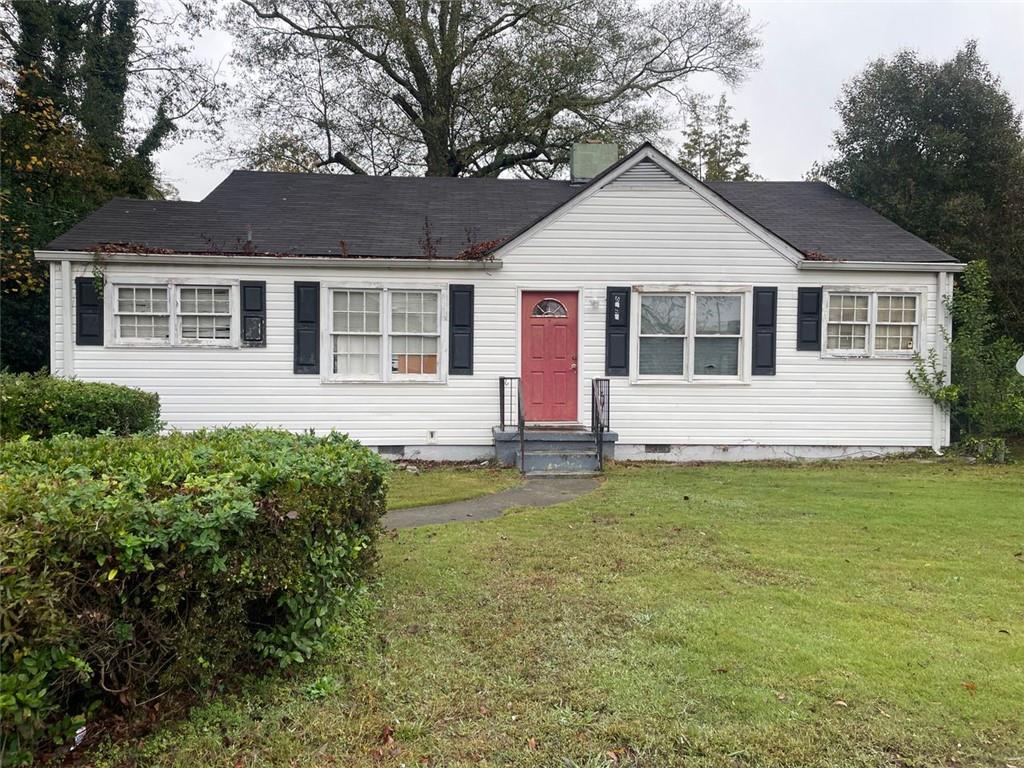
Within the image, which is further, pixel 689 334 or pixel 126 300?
pixel 689 334

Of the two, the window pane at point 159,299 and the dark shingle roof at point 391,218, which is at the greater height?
the dark shingle roof at point 391,218

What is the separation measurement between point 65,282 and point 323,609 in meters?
9.23

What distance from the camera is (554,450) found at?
982 centimetres

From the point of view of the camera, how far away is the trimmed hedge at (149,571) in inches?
88.5

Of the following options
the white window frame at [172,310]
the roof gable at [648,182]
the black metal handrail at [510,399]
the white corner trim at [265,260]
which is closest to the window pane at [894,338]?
the roof gable at [648,182]

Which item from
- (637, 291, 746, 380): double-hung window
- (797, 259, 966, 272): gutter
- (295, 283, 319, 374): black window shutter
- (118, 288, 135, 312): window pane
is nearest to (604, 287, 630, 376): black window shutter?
(637, 291, 746, 380): double-hung window

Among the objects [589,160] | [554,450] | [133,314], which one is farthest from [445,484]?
[589,160]

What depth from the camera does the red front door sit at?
10.7m

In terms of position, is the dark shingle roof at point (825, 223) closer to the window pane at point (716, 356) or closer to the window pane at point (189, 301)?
the window pane at point (716, 356)

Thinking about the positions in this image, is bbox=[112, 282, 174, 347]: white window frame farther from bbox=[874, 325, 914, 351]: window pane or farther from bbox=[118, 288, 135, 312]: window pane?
bbox=[874, 325, 914, 351]: window pane

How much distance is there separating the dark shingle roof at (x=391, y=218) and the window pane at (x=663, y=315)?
1.96 m

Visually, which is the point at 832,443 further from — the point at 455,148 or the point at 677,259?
the point at 455,148

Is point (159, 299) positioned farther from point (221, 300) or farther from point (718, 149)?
point (718, 149)

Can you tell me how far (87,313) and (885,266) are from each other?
12514mm
